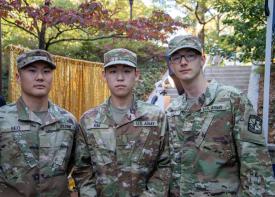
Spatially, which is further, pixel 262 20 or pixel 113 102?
pixel 262 20

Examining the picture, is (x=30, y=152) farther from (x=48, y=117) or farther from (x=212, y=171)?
(x=212, y=171)

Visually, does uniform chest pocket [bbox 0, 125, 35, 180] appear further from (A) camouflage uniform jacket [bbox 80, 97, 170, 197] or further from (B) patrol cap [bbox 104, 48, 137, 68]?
(B) patrol cap [bbox 104, 48, 137, 68]

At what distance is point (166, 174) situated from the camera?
273 centimetres

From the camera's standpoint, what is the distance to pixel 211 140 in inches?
101

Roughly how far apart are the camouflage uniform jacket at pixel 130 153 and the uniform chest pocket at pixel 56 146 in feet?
0.53

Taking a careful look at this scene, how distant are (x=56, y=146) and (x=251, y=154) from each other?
1310mm

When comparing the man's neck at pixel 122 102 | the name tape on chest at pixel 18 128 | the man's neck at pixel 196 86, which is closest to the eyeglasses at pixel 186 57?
the man's neck at pixel 196 86

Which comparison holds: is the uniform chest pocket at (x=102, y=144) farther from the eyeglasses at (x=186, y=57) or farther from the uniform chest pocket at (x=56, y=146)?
the eyeglasses at (x=186, y=57)

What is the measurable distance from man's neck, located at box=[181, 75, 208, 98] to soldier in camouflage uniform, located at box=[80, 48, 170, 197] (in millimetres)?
278

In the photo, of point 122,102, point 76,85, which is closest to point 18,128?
point 122,102

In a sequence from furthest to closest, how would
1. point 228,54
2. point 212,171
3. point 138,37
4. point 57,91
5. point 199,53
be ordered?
point 228,54
point 57,91
point 138,37
point 199,53
point 212,171

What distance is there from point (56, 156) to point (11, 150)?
30 centimetres

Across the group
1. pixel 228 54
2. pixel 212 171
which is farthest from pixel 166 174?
pixel 228 54

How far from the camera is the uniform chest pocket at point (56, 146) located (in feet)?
9.11
